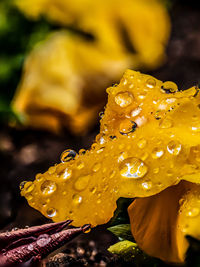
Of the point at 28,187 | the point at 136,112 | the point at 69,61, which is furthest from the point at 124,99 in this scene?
the point at 69,61

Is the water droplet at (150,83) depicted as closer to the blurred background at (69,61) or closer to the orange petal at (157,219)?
the orange petal at (157,219)

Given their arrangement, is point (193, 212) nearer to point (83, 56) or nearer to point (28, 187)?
point (28, 187)

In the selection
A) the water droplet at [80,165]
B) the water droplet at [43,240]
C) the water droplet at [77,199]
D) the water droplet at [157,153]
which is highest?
the water droplet at [157,153]

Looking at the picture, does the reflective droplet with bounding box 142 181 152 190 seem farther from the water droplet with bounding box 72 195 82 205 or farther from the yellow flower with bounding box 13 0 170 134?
the yellow flower with bounding box 13 0 170 134

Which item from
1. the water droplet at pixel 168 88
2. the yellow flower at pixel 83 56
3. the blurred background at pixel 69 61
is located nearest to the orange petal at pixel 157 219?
the water droplet at pixel 168 88

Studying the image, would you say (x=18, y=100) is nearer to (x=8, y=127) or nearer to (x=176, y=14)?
(x=8, y=127)

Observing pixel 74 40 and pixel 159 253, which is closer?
pixel 159 253

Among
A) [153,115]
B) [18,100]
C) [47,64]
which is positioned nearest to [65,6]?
[47,64]

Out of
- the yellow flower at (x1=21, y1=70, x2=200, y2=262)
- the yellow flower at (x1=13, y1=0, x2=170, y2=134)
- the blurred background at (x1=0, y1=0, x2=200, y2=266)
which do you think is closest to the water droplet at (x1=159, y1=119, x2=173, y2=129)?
the yellow flower at (x1=21, y1=70, x2=200, y2=262)
